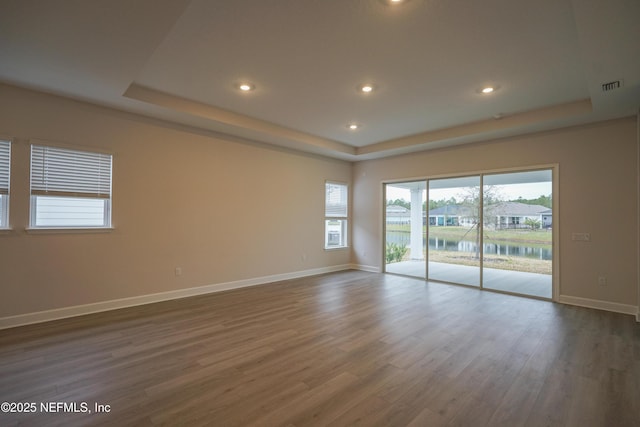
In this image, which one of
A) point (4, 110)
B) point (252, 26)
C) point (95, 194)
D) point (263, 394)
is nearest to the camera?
point (263, 394)

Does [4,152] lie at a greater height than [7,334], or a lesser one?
greater

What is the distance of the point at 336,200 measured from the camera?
7.37 meters

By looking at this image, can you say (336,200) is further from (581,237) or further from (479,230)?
(581,237)

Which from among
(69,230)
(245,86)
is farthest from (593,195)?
(69,230)

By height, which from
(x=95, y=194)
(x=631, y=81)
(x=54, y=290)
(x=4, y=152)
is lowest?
(x=54, y=290)

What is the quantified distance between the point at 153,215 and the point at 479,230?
5.60 metres

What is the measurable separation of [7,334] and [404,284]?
18.6 ft

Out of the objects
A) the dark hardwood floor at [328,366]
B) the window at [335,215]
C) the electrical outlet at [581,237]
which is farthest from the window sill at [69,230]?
the electrical outlet at [581,237]

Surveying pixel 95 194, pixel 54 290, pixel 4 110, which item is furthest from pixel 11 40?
pixel 54 290

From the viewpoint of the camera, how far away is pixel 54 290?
3.69m

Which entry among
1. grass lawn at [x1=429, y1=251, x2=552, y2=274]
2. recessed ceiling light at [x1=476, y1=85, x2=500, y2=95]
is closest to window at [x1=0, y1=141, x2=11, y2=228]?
recessed ceiling light at [x1=476, y1=85, x2=500, y2=95]

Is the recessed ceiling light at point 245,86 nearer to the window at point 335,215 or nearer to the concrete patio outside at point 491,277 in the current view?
the window at point 335,215

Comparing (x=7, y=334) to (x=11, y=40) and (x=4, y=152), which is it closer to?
(x=4, y=152)

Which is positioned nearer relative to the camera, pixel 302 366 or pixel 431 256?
pixel 302 366
